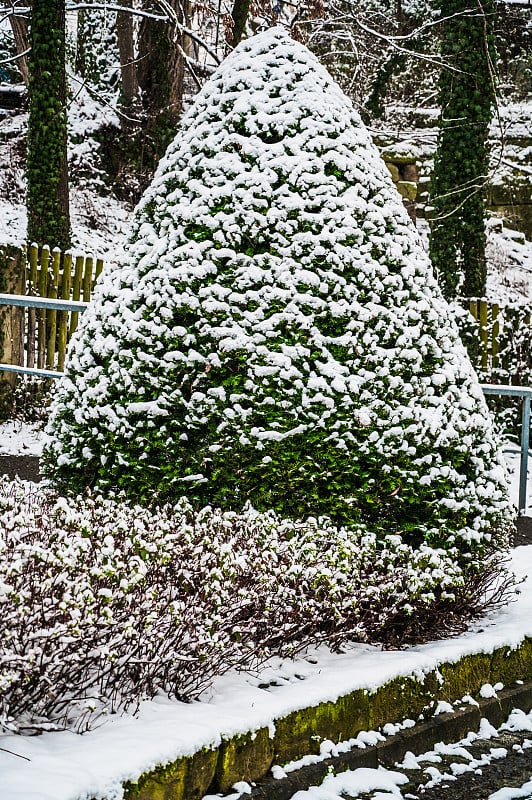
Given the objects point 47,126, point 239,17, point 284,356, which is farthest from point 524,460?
point 47,126

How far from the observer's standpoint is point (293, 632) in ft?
11.0

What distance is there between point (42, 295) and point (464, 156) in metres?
5.59

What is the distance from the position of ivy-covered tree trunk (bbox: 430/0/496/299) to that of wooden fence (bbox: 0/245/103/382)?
451 centimetres

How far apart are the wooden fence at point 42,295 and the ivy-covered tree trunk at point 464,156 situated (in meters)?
4.51

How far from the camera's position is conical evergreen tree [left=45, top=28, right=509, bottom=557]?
3795 millimetres

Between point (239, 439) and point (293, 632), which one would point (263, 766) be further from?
point (239, 439)

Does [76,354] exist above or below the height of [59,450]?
above

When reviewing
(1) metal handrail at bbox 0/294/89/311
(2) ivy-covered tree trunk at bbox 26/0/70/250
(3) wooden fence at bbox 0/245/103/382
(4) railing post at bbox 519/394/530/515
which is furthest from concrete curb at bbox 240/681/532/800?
(2) ivy-covered tree trunk at bbox 26/0/70/250

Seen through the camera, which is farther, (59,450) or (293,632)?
(59,450)

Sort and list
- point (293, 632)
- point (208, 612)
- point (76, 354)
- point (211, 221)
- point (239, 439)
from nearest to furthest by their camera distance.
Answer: point (208, 612)
point (293, 632)
point (239, 439)
point (211, 221)
point (76, 354)

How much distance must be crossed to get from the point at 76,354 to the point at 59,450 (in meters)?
0.47

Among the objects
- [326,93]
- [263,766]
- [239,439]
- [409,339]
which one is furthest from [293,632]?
[326,93]

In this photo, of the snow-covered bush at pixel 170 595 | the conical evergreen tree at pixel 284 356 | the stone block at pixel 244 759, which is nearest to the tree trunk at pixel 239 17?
the conical evergreen tree at pixel 284 356

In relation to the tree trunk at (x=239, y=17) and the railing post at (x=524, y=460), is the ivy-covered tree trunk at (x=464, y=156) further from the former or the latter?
the railing post at (x=524, y=460)
